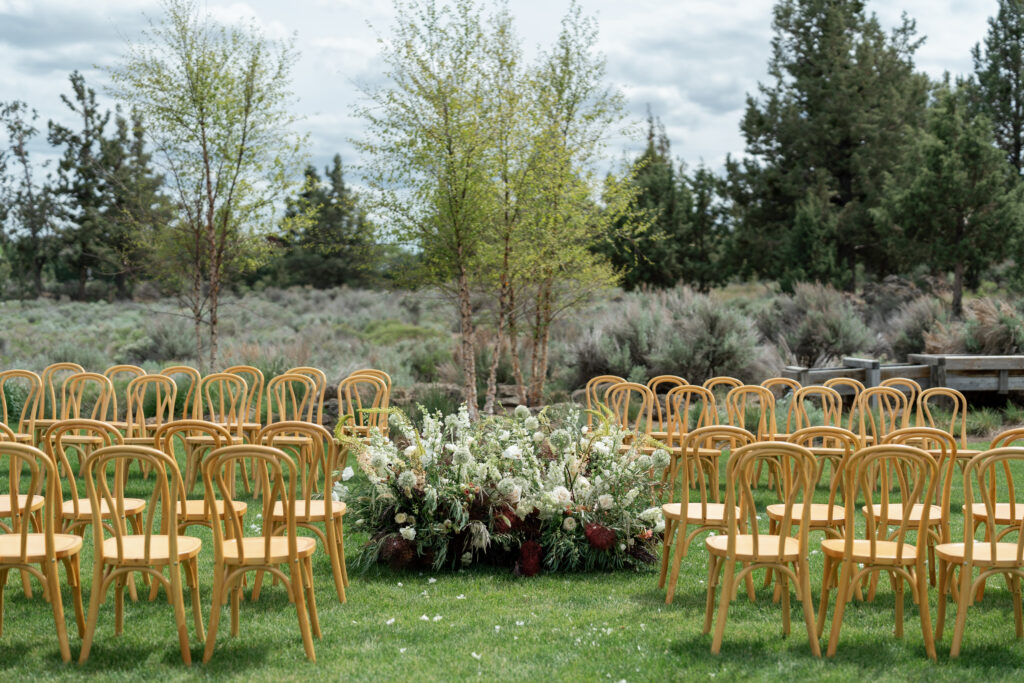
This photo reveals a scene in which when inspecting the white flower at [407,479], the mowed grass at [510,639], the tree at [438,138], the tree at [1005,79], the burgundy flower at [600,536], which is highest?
the tree at [1005,79]

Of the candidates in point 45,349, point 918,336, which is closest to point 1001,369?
point 918,336

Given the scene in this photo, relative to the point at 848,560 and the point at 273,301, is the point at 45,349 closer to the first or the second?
the point at 273,301

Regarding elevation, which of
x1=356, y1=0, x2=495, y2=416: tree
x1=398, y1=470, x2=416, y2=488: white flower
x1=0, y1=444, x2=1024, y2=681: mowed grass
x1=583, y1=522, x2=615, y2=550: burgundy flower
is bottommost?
x1=0, y1=444, x2=1024, y2=681: mowed grass

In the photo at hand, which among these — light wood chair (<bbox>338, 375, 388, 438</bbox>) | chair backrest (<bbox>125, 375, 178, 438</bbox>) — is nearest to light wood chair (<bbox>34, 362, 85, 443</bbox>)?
chair backrest (<bbox>125, 375, 178, 438</bbox>)

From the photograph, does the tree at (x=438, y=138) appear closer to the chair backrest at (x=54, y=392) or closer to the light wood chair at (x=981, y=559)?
the chair backrest at (x=54, y=392)

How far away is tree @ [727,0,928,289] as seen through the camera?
76.8ft

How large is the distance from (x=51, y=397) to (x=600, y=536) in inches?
224

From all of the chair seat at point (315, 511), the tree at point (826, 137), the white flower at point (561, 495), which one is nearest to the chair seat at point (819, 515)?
the white flower at point (561, 495)

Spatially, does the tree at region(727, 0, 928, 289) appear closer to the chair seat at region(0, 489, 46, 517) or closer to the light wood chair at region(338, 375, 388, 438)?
the light wood chair at region(338, 375, 388, 438)

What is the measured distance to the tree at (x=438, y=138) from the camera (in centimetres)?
923

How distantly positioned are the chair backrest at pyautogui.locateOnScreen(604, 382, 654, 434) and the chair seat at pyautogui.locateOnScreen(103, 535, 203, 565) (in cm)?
293

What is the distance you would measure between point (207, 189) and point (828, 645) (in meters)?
8.80

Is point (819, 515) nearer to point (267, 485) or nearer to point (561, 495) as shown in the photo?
point (561, 495)

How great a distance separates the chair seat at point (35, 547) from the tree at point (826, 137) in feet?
69.1
